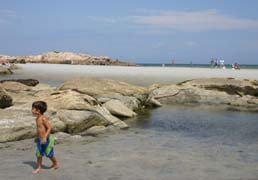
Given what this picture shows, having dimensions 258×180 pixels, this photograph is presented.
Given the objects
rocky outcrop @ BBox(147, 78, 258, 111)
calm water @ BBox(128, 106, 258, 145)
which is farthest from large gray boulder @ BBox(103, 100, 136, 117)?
rocky outcrop @ BBox(147, 78, 258, 111)

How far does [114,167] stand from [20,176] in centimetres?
209

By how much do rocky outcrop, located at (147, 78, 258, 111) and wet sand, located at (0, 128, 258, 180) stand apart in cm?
1119

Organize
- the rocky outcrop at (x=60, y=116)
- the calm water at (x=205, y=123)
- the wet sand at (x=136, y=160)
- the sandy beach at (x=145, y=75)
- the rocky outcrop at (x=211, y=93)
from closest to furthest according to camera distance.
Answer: the wet sand at (x=136, y=160), the rocky outcrop at (x=60, y=116), the calm water at (x=205, y=123), the rocky outcrop at (x=211, y=93), the sandy beach at (x=145, y=75)

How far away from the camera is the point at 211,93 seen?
25.8 meters

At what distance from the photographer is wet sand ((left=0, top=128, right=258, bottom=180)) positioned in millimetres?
9625

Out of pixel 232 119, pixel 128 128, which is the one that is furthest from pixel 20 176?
pixel 232 119

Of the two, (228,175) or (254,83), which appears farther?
(254,83)

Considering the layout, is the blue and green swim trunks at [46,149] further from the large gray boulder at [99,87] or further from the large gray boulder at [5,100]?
the large gray boulder at [99,87]

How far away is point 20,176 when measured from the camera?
9.37 meters

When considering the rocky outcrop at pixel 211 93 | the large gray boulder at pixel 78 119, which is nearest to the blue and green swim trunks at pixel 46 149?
the large gray boulder at pixel 78 119

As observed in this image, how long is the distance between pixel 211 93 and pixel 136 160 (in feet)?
50.6

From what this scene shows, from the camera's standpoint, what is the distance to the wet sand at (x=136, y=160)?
Result: 9625mm

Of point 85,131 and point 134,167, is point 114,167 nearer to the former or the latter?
point 134,167

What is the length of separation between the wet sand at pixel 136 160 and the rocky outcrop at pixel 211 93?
441 inches
